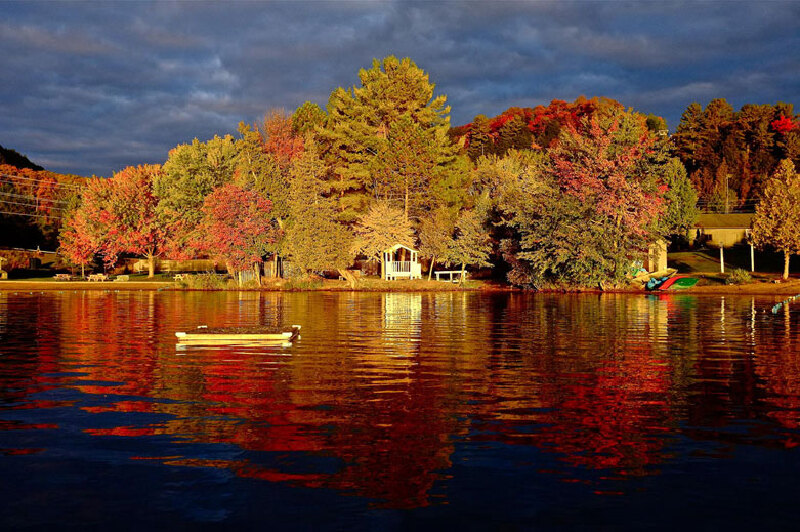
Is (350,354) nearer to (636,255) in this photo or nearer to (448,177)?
(636,255)

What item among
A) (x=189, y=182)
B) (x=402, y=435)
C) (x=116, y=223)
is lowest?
(x=402, y=435)

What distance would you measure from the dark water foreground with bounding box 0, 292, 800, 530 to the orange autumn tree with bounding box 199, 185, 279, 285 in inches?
1594

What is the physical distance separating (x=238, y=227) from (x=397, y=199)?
59.2 ft

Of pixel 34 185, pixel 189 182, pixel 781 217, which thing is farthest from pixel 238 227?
pixel 34 185

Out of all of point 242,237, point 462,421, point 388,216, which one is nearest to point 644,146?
point 388,216

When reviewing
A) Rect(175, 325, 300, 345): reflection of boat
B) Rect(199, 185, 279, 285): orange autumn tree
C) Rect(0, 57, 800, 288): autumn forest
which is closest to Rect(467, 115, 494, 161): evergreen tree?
Rect(0, 57, 800, 288): autumn forest

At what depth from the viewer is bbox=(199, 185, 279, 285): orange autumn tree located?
6575 cm

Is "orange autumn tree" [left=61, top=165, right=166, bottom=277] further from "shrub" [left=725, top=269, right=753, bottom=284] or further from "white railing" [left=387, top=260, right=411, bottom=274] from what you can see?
"shrub" [left=725, top=269, right=753, bottom=284]

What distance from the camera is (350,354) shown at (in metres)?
22.4

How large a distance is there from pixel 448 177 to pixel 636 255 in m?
25.3

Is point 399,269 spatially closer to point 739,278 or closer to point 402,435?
point 739,278

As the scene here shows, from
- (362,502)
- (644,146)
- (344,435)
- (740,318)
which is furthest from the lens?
(644,146)

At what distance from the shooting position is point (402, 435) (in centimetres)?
1220

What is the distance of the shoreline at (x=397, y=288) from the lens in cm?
5706
